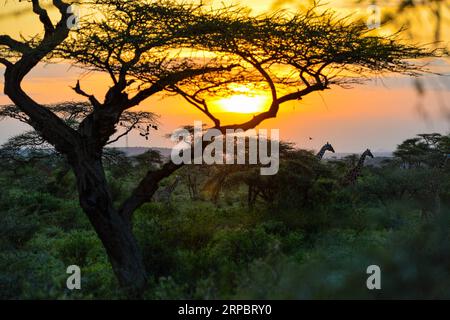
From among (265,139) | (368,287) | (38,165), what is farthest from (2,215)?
(38,165)

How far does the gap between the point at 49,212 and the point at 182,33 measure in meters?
12.7

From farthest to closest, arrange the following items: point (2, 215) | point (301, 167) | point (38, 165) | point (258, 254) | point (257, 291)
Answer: point (38, 165)
point (301, 167)
point (2, 215)
point (258, 254)
point (257, 291)

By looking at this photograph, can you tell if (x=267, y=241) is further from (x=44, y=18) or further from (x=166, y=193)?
(x=166, y=193)

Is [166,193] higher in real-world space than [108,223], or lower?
higher

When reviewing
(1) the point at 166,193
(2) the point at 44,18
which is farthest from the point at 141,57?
(1) the point at 166,193

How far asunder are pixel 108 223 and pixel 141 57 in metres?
3.16

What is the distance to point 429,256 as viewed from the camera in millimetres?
5031

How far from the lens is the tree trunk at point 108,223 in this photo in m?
8.89

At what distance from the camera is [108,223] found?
354 inches

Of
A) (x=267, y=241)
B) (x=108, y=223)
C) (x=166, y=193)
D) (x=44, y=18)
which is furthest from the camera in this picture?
(x=166, y=193)

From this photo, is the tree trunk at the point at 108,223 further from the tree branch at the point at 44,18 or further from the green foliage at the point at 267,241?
the tree branch at the point at 44,18

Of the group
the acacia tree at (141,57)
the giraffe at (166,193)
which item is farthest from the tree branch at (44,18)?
the giraffe at (166,193)

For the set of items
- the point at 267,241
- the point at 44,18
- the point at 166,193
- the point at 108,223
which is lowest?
the point at 267,241

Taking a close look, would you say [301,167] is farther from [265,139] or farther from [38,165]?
[38,165]
